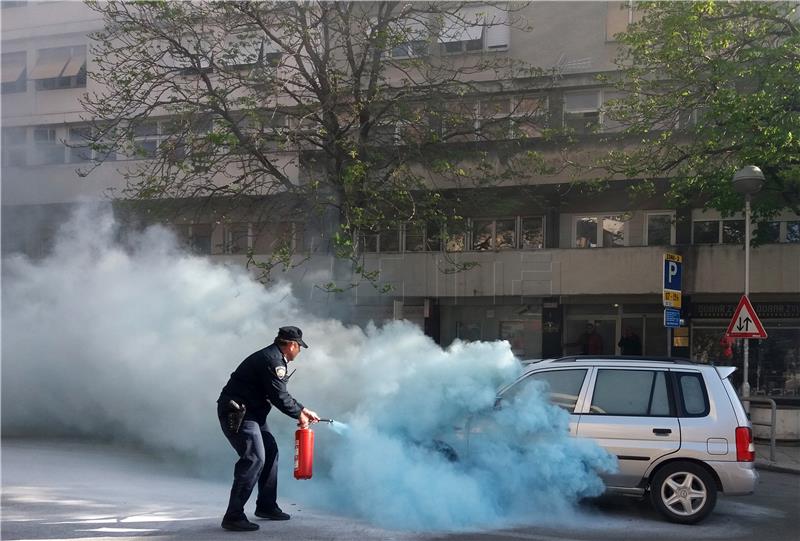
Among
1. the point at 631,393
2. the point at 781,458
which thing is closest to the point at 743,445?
the point at 631,393

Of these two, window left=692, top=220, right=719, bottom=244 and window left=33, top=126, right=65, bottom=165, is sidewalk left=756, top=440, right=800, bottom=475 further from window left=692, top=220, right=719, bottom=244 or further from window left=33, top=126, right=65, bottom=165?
window left=33, top=126, right=65, bottom=165

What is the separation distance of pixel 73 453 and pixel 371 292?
25.0 ft

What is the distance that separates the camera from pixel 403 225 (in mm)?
14656

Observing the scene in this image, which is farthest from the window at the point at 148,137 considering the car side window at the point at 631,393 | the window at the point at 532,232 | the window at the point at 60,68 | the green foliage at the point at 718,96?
the window at the point at 532,232

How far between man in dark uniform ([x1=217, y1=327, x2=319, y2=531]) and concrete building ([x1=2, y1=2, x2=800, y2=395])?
8.67 metres

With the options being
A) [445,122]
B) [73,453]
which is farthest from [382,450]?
[445,122]

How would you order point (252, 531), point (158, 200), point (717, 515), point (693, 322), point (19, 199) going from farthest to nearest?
point (693, 322)
point (158, 200)
point (19, 199)
point (717, 515)
point (252, 531)

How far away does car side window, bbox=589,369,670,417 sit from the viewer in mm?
7199

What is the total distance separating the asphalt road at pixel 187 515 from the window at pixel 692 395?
3.46ft

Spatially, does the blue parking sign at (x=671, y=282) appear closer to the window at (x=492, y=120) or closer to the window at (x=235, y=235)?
the window at (x=492, y=120)

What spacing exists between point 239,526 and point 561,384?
10.7ft

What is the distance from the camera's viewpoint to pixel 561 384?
24.1 ft

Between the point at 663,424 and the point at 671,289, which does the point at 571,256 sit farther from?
the point at 663,424

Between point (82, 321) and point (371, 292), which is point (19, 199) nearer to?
point (82, 321)
